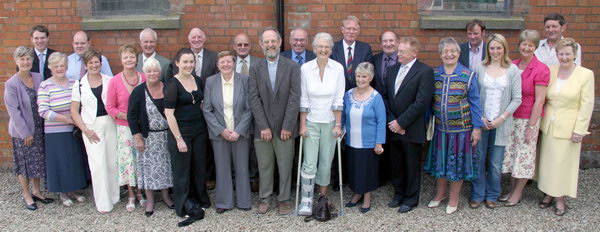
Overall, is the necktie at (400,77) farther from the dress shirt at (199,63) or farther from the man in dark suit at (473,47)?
the dress shirt at (199,63)

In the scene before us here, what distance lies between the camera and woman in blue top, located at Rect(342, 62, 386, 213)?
484 cm

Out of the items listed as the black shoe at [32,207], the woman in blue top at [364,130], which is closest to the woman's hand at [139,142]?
the black shoe at [32,207]

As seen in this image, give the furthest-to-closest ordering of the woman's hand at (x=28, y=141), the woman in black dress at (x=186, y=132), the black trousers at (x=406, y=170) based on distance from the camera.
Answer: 1. the woman's hand at (x=28, y=141)
2. the black trousers at (x=406, y=170)
3. the woman in black dress at (x=186, y=132)

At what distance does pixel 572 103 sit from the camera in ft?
15.9

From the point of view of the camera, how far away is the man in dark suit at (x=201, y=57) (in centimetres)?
553

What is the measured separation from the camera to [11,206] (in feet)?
17.9

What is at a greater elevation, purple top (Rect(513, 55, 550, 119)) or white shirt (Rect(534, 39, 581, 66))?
white shirt (Rect(534, 39, 581, 66))

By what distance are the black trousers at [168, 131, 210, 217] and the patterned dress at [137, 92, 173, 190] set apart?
12cm

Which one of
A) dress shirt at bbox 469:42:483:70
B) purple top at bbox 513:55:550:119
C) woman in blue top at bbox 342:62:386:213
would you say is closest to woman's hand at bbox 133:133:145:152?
woman in blue top at bbox 342:62:386:213

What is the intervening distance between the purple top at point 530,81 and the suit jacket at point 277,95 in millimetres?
2276

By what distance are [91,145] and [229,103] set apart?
5.01ft

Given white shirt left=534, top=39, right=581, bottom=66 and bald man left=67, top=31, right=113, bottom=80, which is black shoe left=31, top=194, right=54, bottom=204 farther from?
white shirt left=534, top=39, right=581, bottom=66

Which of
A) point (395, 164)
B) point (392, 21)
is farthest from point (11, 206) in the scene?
point (392, 21)

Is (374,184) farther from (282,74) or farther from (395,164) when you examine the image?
(282,74)
